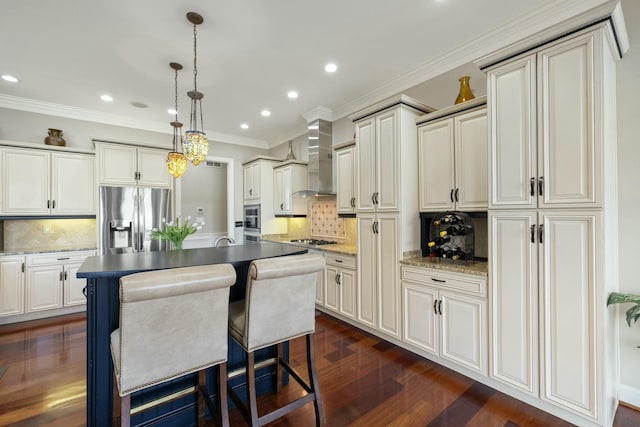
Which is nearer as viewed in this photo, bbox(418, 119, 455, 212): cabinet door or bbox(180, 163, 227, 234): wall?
Answer: bbox(418, 119, 455, 212): cabinet door

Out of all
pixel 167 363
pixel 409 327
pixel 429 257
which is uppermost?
pixel 429 257

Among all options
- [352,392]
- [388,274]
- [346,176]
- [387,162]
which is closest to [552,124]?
[387,162]

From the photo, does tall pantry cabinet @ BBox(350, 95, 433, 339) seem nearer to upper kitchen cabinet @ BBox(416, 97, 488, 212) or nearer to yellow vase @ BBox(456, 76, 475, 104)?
upper kitchen cabinet @ BBox(416, 97, 488, 212)

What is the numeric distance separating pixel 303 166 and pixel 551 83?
3.80m

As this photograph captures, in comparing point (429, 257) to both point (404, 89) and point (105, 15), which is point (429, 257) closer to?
point (404, 89)

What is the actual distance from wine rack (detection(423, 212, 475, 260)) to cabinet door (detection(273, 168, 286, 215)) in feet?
9.84

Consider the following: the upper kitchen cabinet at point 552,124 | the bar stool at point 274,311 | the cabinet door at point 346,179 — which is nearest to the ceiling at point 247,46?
the upper kitchen cabinet at point 552,124

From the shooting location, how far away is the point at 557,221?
1.89 meters

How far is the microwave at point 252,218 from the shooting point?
5.42m

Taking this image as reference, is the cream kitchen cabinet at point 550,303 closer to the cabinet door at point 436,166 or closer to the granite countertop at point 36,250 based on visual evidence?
the cabinet door at point 436,166

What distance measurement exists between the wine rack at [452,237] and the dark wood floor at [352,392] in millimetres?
1047

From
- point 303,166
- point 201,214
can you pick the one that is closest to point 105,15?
point 303,166

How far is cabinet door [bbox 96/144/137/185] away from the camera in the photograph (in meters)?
4.19

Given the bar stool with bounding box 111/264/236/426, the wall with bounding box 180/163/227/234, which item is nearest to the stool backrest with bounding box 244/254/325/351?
the bar stool with bounding box 111/264/236/426
